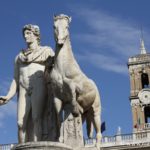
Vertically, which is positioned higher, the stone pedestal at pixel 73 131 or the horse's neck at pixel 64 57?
the horse's neck at pixel 64 57

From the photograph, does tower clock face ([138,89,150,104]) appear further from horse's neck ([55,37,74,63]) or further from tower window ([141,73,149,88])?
horse's neck ([55,37,74,63])

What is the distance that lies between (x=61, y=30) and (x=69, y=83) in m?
0.89

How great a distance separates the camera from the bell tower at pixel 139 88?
63.7m

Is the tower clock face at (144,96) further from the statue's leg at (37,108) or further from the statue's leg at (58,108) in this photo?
the statue's leg at (58,108)

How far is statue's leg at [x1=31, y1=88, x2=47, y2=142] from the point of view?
8391 millimetres

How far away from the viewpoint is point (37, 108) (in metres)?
8.45

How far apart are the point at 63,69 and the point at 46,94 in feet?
2.05

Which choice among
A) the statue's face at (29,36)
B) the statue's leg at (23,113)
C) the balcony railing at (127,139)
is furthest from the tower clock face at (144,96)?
the statue's leg at (23,113)

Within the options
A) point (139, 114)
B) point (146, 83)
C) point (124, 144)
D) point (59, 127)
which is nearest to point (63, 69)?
point (59, 127)

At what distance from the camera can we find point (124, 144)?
1821 inches

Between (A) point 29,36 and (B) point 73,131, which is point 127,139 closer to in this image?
(A) point 29,36

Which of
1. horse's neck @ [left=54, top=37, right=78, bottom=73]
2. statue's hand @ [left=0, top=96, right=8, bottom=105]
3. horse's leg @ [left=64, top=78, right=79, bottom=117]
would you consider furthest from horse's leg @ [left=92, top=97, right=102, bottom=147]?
statue's hand @ [left=0, top=96, right=8, bottom=105]

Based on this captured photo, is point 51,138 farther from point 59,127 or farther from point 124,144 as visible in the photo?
point 124,144

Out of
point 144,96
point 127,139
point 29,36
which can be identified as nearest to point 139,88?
point 144,96
